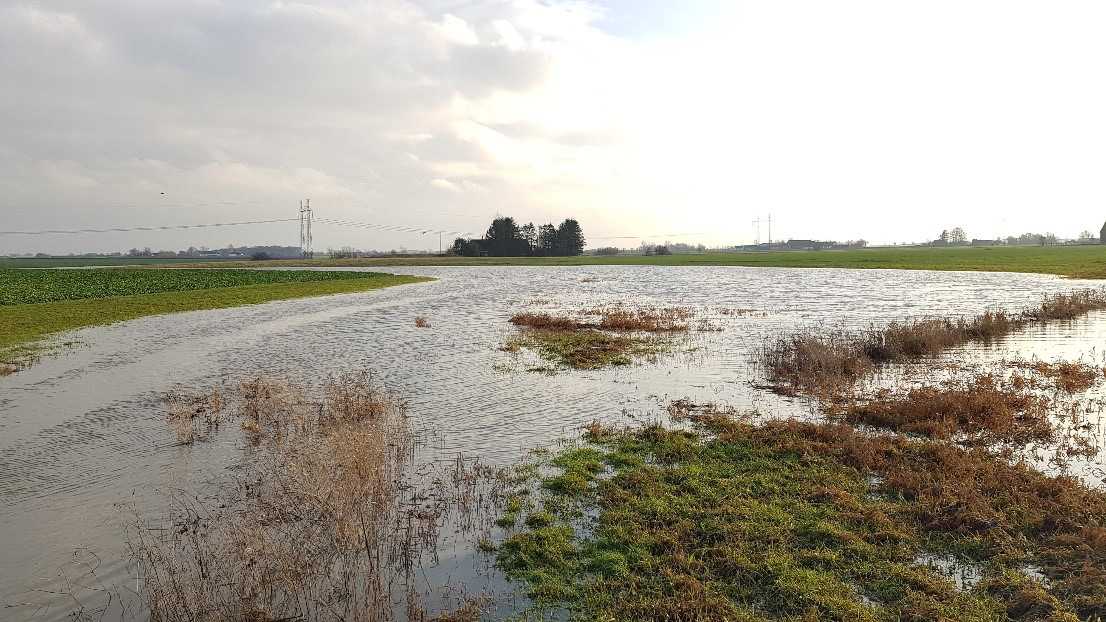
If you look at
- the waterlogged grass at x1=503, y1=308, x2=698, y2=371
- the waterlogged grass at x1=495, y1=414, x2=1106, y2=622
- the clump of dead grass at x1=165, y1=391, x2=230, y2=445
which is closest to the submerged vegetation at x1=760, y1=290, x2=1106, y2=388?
the waterlogged grass at x1=503, y1=308, x2=698, y2=371

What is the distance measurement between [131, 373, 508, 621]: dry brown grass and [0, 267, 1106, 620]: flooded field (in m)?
0.78

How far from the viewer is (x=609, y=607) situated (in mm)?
7578

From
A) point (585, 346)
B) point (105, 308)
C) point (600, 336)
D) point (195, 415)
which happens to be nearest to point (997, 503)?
point (195, 415)

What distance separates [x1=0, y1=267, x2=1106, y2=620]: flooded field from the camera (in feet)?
33.5

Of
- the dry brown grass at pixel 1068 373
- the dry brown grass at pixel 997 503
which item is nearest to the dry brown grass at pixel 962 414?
the dry brown grass at pixel 997 503

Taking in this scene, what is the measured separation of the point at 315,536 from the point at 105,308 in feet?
153

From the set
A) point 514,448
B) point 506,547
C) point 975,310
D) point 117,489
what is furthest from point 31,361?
point 975,310

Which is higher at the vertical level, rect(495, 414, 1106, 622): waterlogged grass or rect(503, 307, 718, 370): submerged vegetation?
rect(503, 307, 718, 370): submerged vegetation

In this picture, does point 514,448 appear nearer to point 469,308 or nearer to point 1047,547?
point 1047,547

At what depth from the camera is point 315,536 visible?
942cm

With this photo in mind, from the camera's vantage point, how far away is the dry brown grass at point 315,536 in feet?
25.3

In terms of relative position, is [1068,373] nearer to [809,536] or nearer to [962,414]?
[962,414]

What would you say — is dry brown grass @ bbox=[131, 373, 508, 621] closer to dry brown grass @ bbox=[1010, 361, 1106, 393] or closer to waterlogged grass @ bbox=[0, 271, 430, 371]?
dry brown grass @ bbox=[1010, 361, 1106, 393]

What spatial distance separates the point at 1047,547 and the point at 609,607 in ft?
20.7
